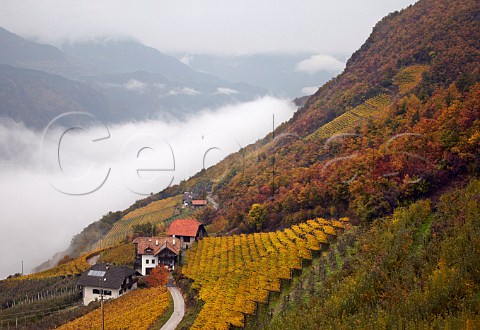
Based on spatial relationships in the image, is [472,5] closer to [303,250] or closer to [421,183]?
[421,183]

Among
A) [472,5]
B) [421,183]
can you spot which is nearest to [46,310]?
[421,183]

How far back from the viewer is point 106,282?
134 ft

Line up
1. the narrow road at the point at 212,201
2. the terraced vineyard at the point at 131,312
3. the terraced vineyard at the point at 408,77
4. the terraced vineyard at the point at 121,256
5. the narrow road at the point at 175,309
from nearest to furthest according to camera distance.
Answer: the narrow road at the point at 175,309, the terraced vineyard at the point at 131,312, the terraced vineyard at the point at 121,256, the terraced vineyard at the point at 408,77, the narrow road at the point at 212,201

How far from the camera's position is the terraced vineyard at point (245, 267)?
26345mm

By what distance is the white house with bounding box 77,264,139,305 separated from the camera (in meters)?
40.5

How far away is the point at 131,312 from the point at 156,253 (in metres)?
13.8

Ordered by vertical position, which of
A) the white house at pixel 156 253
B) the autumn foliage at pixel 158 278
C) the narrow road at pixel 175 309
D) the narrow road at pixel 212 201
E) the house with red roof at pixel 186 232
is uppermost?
the narrow road at pixel 212 201

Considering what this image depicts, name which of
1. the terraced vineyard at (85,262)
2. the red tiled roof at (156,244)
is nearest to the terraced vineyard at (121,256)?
the terraced vineyard at (85,262)

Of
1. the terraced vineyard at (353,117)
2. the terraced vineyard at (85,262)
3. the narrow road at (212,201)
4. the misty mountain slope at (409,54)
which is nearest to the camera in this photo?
the terraced vineyard at (85,262)

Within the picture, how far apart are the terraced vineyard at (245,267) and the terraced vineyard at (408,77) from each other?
115ft

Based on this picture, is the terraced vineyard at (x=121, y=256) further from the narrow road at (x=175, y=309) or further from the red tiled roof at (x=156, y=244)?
the narrow road at (x=175, y=309)

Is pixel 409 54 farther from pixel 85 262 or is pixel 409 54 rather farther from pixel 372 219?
pixel 85 262

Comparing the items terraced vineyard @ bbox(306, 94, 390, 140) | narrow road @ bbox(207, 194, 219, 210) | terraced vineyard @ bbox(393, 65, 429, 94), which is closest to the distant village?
terraced vineyard @ bbox(306, 94, 390, 140)

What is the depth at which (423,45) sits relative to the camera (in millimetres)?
71250
